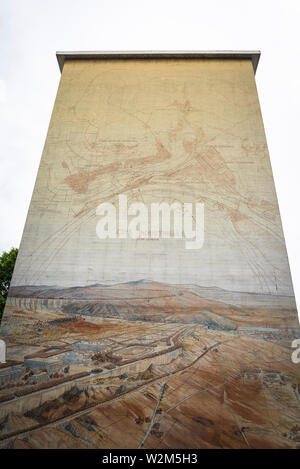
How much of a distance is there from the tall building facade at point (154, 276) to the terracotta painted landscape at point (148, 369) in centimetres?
2

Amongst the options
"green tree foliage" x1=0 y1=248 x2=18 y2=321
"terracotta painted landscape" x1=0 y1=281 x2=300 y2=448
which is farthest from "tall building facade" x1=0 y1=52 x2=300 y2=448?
"green tree foliage" x1=0 y1=248 x2=18 y2=321

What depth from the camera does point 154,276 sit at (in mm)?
6723

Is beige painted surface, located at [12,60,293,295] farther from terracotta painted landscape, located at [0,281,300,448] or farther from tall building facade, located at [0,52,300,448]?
terracotta painted landscape, located at [0,281,300,448]

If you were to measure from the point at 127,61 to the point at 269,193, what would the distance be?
6.52 metres

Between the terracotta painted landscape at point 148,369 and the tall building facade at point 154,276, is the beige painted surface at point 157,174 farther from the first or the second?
the terracotta painted landscape at point 148,369

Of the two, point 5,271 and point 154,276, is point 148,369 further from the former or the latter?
point 5,271

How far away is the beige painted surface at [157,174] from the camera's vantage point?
681cm

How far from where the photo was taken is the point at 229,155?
7984 mm

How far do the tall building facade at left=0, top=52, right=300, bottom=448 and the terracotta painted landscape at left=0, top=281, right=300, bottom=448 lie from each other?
0.02 metres

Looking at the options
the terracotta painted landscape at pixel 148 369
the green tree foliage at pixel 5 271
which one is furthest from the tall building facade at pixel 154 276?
the green tree foliage at pixel 5 271

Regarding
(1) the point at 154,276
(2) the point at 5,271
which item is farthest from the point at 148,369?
(2) the point at 5,271

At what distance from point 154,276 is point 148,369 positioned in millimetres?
1982

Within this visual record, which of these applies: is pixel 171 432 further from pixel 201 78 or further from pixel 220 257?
pixel 201 78

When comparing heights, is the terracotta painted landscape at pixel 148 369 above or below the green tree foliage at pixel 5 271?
below
